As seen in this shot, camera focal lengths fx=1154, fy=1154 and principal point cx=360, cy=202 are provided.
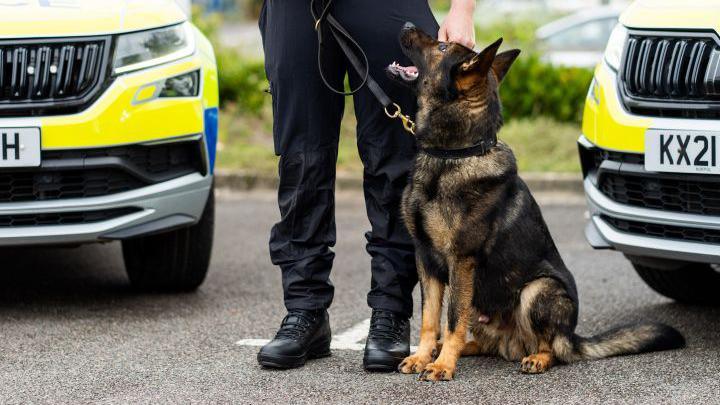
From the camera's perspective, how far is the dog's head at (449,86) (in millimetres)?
3785

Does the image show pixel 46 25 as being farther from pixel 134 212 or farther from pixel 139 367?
pixel 139 367

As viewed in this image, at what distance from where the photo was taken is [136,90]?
4.82m

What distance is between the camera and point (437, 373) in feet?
12.6

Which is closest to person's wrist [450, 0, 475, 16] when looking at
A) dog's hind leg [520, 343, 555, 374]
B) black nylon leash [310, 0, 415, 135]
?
black nylon leash [310, 0, 415, 135]

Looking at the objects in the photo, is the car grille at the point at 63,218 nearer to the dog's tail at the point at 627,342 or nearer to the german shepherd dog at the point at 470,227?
the german shepherd dog at the point at 470,227

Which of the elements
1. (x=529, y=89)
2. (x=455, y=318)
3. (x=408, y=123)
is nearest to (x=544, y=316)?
(x=455, y=318)

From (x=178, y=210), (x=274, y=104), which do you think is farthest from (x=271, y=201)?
(x=274, y=104)

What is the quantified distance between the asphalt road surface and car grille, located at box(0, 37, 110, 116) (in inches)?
36.3

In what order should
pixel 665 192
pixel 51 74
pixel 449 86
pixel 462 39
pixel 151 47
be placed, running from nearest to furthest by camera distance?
1. pixel 449 86
2. pixel 462 39
3. pixel 665 192
4. pixel 51 74
5. pixel 151 47

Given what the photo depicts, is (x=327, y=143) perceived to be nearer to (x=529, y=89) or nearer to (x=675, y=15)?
(x=675, y=15)

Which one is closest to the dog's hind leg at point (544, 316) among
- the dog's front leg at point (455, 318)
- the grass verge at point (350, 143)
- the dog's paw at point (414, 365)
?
the dog's front leg at point (455, 318)

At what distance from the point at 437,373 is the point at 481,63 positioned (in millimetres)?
1035

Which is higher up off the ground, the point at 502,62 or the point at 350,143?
the point at 502,62

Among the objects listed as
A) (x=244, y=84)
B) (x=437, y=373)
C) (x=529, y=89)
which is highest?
(x=437, y=373)
